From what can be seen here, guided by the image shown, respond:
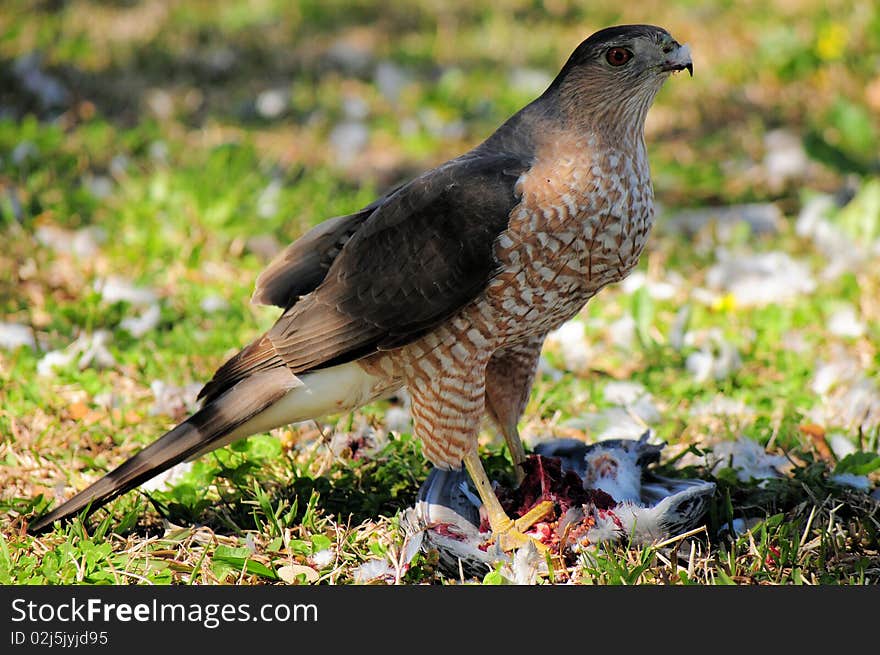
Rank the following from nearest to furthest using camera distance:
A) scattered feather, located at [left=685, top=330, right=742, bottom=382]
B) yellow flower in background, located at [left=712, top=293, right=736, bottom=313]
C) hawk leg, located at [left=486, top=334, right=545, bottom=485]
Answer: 1. hawk leg, located at [left=486, top=334, right=545, bottom=485]
2. scattered feather, located at [left=685, top=330, right=742, bottom=382]
3. yellow flower in background, located at [left=712, top=293, right=736, bottom=313]

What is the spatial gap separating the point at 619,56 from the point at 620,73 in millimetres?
47

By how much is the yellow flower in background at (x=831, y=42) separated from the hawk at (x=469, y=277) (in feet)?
16.1

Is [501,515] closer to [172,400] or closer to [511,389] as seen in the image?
[511,389]

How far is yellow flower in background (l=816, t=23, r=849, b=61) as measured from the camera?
25.5ft

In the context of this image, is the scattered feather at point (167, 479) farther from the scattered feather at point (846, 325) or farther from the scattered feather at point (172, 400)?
the scattered feather at point (846, 325)

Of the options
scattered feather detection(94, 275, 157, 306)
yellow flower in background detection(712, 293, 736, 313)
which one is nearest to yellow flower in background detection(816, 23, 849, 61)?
yellow flower in background detection(712, 293, 736, 313)

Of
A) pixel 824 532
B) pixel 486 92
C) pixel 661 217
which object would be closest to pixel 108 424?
pixel 824 532

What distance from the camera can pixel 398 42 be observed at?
338 inches

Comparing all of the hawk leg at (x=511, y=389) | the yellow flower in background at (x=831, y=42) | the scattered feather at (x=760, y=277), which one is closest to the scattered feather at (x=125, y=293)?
the hawk leg at (x=511, y=389)

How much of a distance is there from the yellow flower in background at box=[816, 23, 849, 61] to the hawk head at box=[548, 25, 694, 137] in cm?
488

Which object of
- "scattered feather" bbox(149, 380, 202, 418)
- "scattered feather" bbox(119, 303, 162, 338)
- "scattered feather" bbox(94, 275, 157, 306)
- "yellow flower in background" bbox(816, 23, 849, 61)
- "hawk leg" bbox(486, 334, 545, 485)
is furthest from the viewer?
"yellow flower in background" bbox(816, 23, 849, 61)

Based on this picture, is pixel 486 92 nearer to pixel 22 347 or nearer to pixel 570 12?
pixel 570 12

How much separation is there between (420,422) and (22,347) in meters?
1.92
